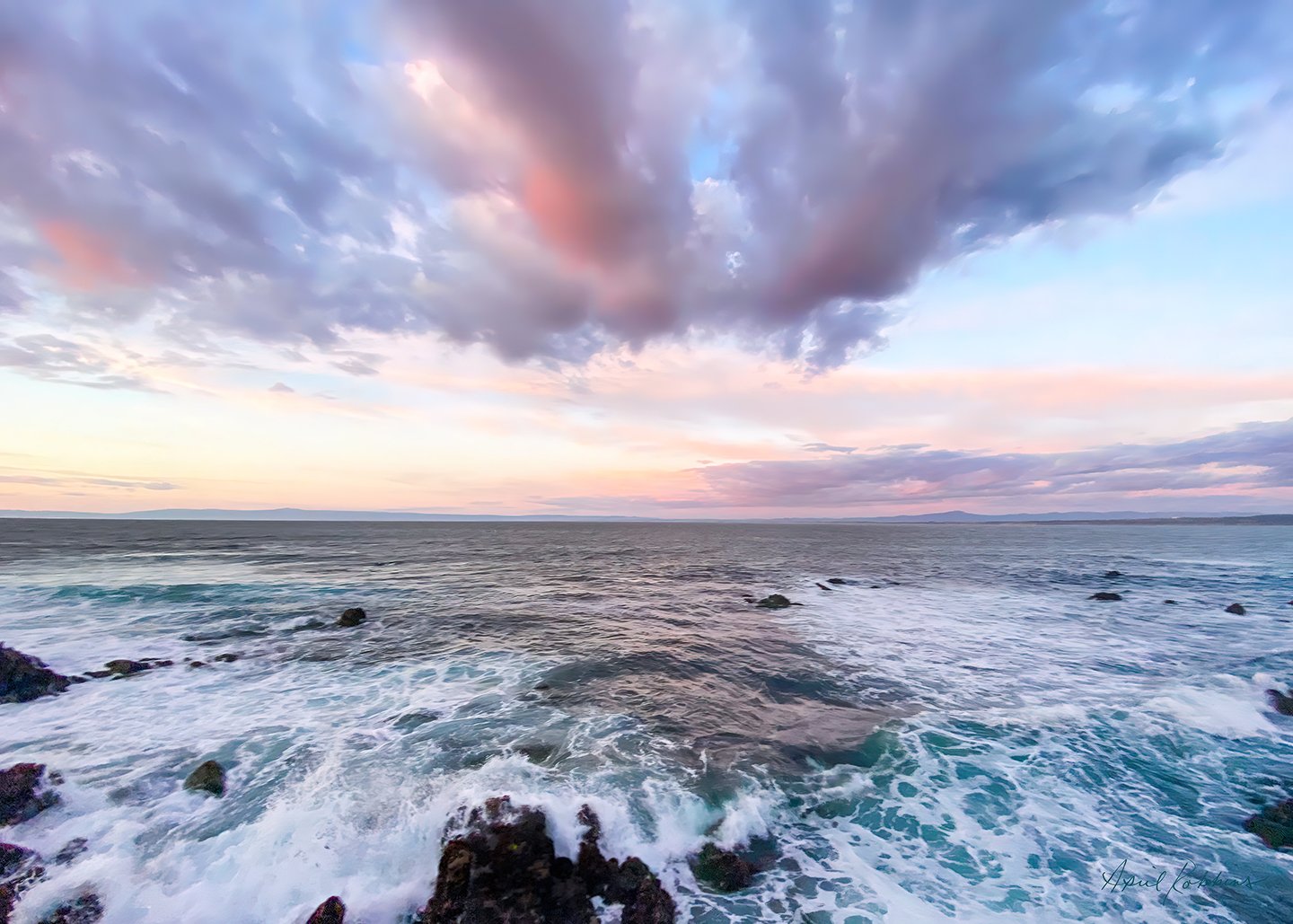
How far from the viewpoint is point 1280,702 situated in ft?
48.6


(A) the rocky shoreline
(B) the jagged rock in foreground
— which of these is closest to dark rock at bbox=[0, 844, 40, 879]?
(A) the rocky shoreline

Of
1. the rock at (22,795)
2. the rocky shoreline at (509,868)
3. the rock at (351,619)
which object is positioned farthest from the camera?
the rock at (351,619)

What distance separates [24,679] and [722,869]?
72.4ft

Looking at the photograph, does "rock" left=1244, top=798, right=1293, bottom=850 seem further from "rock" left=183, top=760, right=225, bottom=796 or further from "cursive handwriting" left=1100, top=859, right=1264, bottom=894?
"rock" left=183, top=760, right=225, bottom=796

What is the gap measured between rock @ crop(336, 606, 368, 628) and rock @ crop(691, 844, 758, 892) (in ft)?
72.9

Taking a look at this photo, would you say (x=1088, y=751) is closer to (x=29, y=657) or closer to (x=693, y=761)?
(x=693, y=761)

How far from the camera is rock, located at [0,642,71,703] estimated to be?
14391 millimetres

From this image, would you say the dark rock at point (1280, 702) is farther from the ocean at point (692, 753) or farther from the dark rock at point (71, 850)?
the dark rock at point (71, 850)

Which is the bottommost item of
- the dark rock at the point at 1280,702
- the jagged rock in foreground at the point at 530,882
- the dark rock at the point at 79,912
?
the dark rock at the point at 1280,702

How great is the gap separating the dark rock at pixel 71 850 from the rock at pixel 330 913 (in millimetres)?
4618

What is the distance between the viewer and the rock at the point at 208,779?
1012 centimetres

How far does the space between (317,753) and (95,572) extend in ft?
155

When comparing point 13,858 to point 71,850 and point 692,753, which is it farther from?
point 692,753

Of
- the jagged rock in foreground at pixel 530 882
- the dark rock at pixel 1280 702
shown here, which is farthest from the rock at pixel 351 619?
the dark rock at pixel 1280 702
